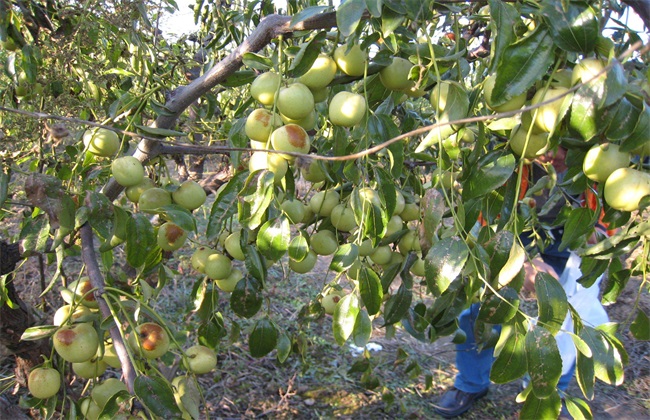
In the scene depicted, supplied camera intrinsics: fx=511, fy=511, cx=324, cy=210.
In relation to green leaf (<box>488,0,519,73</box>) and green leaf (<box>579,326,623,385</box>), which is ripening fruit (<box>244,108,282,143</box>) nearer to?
green leaf (<box>488,0,519,73</box>)

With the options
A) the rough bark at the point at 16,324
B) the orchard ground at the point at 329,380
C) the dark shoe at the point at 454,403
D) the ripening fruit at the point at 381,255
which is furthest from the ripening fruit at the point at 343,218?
the dark shoe at the point at 454,403

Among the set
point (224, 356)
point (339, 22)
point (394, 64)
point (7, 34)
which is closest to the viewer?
point (339, 22)

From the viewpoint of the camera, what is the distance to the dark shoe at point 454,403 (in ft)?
8.61

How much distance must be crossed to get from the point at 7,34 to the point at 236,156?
90 centimetres

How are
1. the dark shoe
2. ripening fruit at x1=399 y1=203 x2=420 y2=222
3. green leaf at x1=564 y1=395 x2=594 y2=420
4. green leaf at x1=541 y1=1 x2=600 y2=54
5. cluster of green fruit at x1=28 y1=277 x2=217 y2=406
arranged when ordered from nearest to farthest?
green leaf at x1=541 y1=1 x2=600 y2=54, green leaf at x1=564 y1=395 x2=594 y2=420, cluster of green fruit at x1=28 y1=277 x2=217 y2=406, ripening fruit at x1=399 y1=203 x2=420 y2=222, the dark shoe

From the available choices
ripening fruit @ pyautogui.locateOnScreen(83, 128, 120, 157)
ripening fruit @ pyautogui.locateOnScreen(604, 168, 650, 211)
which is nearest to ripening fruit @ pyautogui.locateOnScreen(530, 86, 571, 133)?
ripening fruit @ pyautogui.locateOnScreen(604, 168, 650, 211)

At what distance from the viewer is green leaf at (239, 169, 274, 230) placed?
0.70m

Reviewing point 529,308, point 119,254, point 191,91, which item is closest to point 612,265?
point 191,91

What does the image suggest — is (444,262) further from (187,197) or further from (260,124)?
(187,197)

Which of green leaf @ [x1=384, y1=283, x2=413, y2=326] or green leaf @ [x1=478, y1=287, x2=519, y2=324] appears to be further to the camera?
green leaf @ [x1=384, y1=283, x2=413, y2=326]

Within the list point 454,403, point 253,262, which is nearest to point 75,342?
point 253,262

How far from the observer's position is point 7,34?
56.1 inches

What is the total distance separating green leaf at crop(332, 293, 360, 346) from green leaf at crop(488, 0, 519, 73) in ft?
1.43

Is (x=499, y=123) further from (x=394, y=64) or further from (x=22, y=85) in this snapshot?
(x=22, y=85)
